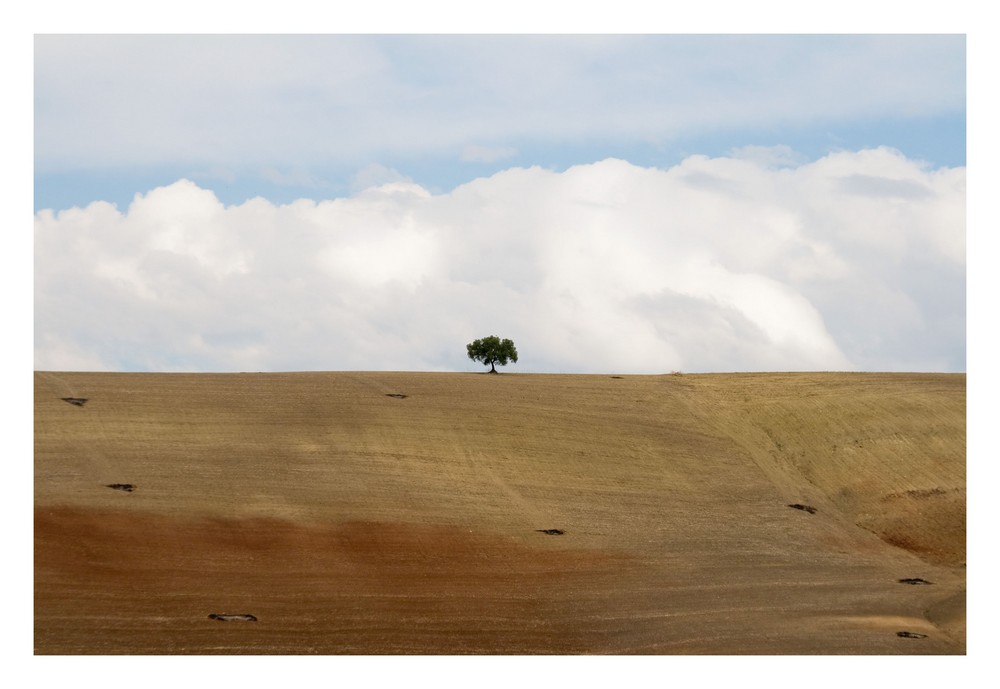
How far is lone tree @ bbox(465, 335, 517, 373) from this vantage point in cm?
5319

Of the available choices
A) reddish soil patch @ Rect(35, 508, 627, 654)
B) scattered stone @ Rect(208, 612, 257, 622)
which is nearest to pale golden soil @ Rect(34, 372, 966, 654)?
reddish soil patch @ Rect(35, 508, 627, 654)

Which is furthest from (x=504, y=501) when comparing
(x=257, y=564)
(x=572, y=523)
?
(x=257, y=564)

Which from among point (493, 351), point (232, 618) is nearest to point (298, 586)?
point (232, 618)

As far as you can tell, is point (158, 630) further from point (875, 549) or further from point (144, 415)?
point (875, 549)

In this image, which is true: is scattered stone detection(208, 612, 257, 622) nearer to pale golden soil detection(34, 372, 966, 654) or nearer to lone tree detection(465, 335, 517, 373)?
pale golden soil detection(34, 372, 966, 654)

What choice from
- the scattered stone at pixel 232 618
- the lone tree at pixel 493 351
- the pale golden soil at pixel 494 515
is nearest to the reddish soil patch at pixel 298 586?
the pale golden soil at pixel 494 515

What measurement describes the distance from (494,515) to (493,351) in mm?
18027

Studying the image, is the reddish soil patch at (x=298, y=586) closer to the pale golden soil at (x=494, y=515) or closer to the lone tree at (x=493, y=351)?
the pale golden soil at (x=494, y=515)

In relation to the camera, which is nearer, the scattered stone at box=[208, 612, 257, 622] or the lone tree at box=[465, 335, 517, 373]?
the scattered stone at box=[208, 612, 257, 622]

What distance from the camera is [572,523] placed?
36.3m

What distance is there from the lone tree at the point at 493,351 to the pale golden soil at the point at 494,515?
12.0 ft

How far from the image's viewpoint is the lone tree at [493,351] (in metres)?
53.2

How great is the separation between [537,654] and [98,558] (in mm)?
12483

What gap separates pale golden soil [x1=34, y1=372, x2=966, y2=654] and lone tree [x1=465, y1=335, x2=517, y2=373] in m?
3.64
